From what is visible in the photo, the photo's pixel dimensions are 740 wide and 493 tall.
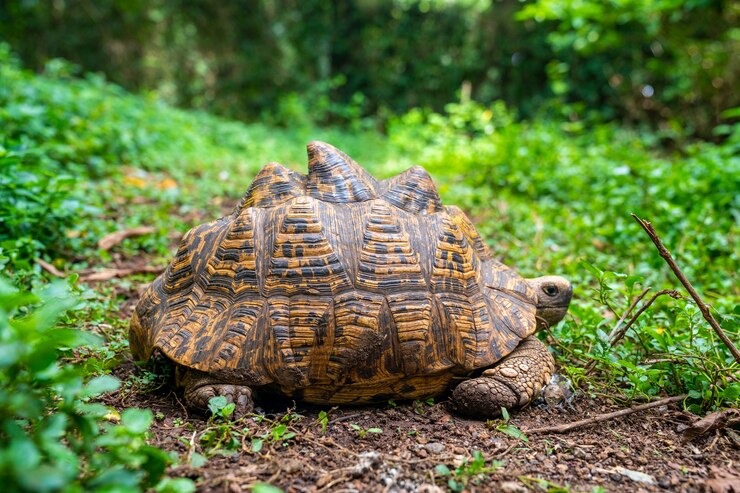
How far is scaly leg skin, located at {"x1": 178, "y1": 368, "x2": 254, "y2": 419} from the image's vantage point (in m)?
2.38

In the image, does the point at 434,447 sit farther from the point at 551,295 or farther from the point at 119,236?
the point at 119,236

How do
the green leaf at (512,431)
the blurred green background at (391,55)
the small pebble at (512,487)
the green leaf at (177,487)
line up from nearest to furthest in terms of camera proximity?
the green leaf at (177,487)
the small pebble at (512,487)
the green leaf at (512,431)
the blurred green background at (391,55)

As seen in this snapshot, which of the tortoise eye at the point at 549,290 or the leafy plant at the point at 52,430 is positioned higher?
the tortoise eye at the point at 549,290

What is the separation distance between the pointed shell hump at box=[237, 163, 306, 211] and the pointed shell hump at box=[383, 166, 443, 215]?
1.42 ft

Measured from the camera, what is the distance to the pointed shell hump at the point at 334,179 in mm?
2689

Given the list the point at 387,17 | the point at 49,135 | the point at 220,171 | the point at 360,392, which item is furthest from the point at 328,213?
the point at 387,17

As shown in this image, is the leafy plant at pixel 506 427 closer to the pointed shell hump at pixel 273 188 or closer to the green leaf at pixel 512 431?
the green leaf at pixel 512 431

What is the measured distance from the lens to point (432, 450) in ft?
7.14

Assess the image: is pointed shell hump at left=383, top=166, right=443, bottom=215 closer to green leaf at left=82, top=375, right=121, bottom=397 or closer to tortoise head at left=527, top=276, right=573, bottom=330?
tortoise head at left=527, top=276, right=573, bottom=330

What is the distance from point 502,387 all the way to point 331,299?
2.76 feet

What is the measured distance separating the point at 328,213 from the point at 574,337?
1557 mm

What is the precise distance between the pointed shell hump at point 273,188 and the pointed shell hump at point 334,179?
0.22 ft

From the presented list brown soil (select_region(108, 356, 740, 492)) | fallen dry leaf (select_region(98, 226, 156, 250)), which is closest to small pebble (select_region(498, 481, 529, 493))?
brown soil (select_region(108, 356, 740, 492))

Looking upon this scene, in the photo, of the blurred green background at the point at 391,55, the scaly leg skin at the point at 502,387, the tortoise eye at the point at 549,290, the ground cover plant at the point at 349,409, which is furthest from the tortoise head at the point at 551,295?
the blurred green background at the point at 391,55
